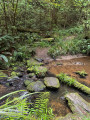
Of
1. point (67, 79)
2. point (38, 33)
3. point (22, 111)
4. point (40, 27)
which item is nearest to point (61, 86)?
point (67, 79)

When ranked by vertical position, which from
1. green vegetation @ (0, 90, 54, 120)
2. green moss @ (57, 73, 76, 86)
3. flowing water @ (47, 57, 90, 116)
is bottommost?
flowing water @ (47, 57, 90, 116)

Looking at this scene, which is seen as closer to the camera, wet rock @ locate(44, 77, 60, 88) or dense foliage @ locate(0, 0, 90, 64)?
wet rock @ locate(44, 77, 60, 88)

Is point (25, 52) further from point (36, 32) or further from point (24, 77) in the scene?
point (36, 32)

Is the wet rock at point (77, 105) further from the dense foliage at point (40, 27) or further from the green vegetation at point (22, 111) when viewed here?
the dense foliage at point (40, 27)

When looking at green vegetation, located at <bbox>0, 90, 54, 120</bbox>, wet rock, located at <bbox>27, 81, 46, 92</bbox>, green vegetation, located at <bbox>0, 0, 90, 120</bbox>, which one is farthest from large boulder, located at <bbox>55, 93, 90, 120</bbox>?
green vegetation, located at <bbox>0, 90, 54, 120</bbox>

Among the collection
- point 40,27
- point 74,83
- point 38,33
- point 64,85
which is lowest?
point 64,85

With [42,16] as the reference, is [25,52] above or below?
below

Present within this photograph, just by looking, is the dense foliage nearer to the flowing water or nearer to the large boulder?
the flowing water

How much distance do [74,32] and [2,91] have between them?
9972 mm

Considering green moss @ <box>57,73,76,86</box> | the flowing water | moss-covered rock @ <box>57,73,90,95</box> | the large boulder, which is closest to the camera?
the large boulder

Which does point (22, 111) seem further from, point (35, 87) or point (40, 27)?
point (40, 27)

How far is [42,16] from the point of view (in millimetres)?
12492

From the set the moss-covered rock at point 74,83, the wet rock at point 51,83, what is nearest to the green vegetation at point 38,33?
the moss-covered rock at point 74,83

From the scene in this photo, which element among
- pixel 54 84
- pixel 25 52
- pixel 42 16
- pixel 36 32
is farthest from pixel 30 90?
pixel 42 16
